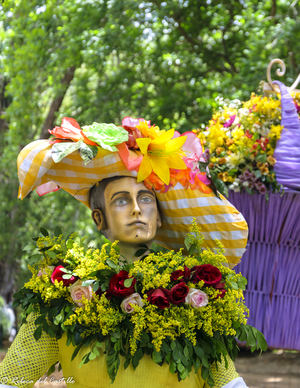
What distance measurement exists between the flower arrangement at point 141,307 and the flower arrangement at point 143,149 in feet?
0.93

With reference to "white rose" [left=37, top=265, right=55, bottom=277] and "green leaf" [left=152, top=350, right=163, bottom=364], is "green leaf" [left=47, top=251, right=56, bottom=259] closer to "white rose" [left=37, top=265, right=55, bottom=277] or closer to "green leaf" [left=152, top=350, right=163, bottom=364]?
"white rose" [left=37, top=265, right=55, bottom=277]

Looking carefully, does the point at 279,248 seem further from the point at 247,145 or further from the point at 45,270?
the point at 45,270

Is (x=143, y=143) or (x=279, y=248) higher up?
→ (x=143, y=143)

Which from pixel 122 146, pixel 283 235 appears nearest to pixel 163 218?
pixel 122 146

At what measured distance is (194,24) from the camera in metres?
5.25

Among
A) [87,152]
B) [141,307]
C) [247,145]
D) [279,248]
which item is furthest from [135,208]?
[279,248]

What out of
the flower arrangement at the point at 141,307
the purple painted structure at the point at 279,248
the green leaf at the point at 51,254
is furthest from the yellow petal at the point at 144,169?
the purple painted structure at the point at 279,248

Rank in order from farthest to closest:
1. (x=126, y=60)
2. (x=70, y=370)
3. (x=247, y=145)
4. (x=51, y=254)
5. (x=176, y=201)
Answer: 1. (x=126, y=60)
2. (x=247, y=145)
3. (x=176, y=201)
4. (x=51, y=254)
5. (x=70, y=370)

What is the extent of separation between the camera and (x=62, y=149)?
1.76 metres

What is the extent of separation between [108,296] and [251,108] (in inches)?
51.5

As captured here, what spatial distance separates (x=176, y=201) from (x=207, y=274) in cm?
35

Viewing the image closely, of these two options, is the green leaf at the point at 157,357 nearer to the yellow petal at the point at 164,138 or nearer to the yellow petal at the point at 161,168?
the yellow petal at the point at 161,168

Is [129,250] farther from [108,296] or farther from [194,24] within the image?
[194,24]

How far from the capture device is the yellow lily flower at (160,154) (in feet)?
6.06
